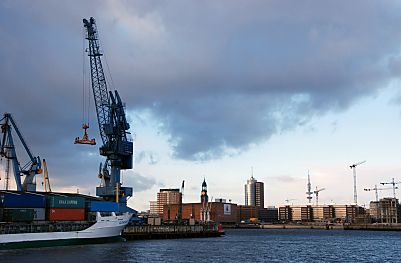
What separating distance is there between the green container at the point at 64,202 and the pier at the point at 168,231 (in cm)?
2045

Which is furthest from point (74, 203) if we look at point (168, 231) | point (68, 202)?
point (168, 231)

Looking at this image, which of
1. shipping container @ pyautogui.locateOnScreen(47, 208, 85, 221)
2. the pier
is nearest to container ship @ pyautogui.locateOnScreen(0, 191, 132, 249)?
shipping container @ pyautogui.locateOnScreen(47, 208, 85, 221)

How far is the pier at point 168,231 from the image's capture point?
355 ft

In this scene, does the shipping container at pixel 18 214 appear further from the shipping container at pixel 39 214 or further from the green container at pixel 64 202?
the green container at pixel 64 202

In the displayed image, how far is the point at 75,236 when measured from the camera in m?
79.2

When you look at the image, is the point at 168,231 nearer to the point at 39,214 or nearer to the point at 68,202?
the point at 68,202

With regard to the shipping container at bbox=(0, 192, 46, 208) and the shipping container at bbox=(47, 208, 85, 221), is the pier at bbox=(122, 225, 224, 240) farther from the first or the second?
the shipping container at bbox=(0, 192, 46, 208)

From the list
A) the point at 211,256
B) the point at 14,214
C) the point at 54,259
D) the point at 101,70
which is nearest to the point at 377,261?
the point at 211,256

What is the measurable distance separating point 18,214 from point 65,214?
8435 millimetres

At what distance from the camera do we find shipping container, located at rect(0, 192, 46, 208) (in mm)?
75812

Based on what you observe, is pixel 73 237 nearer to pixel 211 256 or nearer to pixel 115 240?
pixel 115 240

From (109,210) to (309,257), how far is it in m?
37.8

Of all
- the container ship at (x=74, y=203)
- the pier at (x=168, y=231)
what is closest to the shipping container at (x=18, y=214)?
the container ship at (x=74, y=203)

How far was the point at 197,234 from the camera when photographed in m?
127
